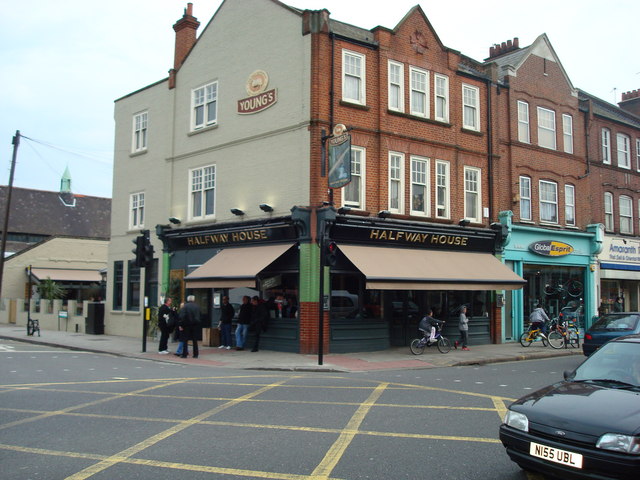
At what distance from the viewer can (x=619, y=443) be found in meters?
4.92

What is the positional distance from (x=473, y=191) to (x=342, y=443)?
16.8 metres

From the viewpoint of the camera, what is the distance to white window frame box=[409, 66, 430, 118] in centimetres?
2083

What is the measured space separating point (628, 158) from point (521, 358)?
16561 millimetres

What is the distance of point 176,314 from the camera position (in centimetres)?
1925

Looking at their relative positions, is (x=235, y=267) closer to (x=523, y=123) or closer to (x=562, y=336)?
(x=562, y=336)

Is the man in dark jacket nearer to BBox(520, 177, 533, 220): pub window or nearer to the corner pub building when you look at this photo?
the corner pub building

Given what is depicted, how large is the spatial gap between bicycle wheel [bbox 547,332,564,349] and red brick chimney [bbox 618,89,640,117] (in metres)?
18.8

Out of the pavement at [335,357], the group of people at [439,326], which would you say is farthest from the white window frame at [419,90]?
the pavement at [335,357]

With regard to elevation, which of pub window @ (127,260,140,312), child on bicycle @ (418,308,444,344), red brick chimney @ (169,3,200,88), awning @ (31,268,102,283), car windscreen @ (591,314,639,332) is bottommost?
child on bicycle @ (418,308,444,344)

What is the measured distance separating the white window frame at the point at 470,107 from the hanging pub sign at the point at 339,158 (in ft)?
23.5

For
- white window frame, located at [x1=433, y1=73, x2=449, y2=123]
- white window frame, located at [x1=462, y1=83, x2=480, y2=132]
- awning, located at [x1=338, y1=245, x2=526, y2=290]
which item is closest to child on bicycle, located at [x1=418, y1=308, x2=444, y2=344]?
awning, located at [x1=338, y1=245, x2=526, y2=290]

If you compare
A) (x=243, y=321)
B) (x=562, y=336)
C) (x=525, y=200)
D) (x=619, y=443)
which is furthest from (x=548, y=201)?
(x=619, y=443)

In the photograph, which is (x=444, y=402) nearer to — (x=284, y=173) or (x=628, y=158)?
(x=284, y=173)

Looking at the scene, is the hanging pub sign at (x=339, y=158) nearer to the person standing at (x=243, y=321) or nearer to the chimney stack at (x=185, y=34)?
the person standing at (x=243, y=321)
